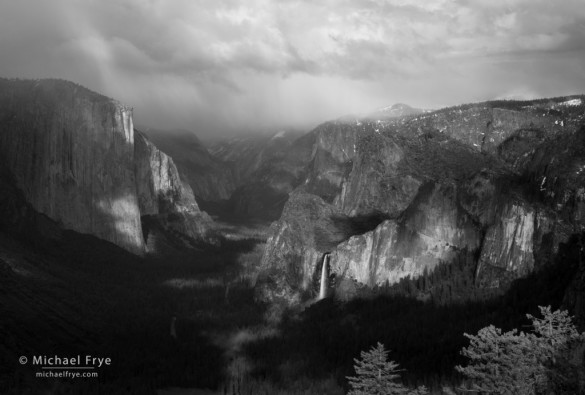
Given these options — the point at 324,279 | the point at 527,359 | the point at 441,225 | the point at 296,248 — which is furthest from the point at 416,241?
the point at 527,359

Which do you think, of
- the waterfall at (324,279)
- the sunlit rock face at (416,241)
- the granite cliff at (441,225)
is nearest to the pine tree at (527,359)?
the granite cliff at (441,225)

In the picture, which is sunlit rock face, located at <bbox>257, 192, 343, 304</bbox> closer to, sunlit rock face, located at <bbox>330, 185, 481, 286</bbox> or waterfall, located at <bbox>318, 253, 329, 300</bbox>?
waterfall, located at <bbox>318, 253, 329, 300</bbox>

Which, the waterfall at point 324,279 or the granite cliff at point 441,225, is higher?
the granite cliff at point 441,225

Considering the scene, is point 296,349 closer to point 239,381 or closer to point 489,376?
point 239,381

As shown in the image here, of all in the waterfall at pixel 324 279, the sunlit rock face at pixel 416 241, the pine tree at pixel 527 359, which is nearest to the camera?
the pine tree at pixel 527 359

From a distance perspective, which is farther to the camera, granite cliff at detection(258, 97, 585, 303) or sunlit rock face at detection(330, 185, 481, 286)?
sunlit rock face at detection(330, 185, 481, 286)

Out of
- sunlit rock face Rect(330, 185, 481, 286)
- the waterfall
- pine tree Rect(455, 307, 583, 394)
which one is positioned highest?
sunlit rock face Rect(330, 185, 481, 286)

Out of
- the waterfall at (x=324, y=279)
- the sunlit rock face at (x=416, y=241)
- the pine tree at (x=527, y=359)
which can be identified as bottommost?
the pine tree at (x=527, y=359)

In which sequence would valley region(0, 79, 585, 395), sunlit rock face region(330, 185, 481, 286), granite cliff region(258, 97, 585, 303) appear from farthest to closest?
sunlit rock face region(330, 185, 481, 286)
granite cliff region(258, 97, 585, 303)
valley region(0, 79, 585, 395)

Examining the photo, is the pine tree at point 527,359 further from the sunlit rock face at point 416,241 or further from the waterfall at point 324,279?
the waterfall at point 324,279

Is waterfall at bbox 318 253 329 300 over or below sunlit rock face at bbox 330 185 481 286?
below

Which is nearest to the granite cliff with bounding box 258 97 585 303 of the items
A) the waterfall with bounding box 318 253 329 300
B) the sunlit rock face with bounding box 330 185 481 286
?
the sunlit rock face with bounding box 330 185 481 286

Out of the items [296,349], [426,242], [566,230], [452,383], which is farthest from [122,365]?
[566,230]
